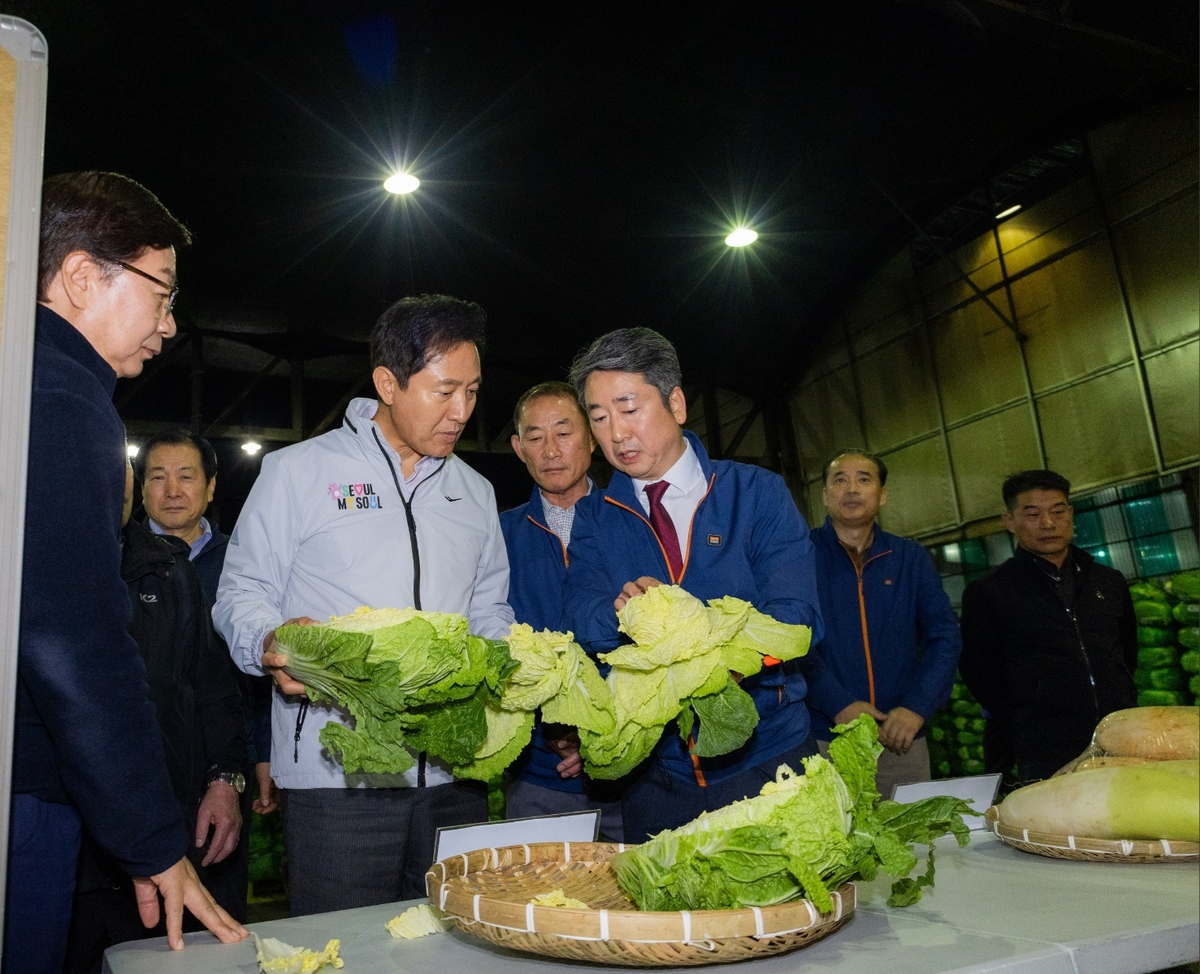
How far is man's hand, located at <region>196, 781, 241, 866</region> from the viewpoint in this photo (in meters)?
2.59

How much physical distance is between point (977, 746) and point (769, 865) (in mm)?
7561

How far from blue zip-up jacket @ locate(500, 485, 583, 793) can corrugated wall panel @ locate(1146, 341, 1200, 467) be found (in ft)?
32.0

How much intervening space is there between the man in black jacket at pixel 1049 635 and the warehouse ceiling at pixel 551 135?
3.63m

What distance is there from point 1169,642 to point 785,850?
6.70 meters

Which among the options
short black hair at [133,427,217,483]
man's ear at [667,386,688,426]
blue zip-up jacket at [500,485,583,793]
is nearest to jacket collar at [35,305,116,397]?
man's ear at [667,386,688,426]

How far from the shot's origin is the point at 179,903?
1.51m

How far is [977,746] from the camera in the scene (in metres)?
7.89

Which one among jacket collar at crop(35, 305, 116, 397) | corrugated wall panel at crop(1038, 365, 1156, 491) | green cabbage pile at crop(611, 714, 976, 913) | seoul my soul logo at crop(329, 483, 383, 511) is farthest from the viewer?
corrugated wall panel at crop(1038, 365, 1156, 491)

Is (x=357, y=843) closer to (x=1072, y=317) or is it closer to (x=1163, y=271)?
(x=1163, y=271)

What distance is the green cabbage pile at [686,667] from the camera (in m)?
1.81

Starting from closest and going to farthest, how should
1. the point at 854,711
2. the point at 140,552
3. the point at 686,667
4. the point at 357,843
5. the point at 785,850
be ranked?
the point at 785,850, the point at 686,667, the point at 357,843, the point at 140,552, the point at 854,711

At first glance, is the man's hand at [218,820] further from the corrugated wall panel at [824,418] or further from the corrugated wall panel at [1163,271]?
the corrugated wall panel at [824,418]

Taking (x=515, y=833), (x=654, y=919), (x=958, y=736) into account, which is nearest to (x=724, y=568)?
(x=515, y=833)

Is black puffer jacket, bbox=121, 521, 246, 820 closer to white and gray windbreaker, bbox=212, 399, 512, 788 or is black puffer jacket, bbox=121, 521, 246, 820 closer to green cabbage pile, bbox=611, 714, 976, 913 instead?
white and gray windbreaker, bbox=212, 399, 512, 788
